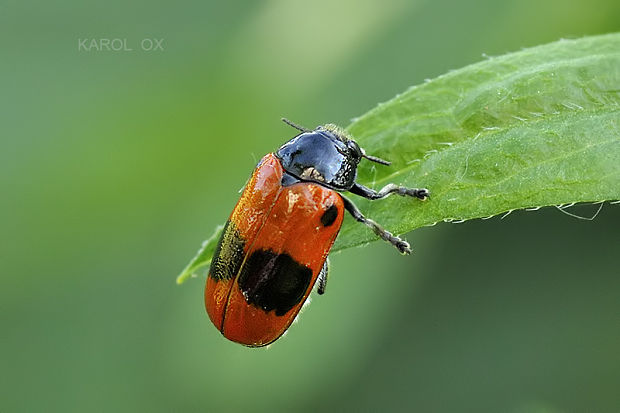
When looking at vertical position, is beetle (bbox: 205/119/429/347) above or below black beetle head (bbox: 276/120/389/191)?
below

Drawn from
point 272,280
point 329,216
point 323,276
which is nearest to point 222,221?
point 323,276

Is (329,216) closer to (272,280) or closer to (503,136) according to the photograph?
(272,280)

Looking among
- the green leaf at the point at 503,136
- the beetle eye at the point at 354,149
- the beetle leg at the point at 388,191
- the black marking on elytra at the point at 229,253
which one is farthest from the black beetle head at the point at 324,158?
the black marking on elytra at the point at 229,253

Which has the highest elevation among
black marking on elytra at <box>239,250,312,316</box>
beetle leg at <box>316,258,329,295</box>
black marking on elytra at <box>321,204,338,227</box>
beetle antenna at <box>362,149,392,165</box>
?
beetle antenna at <box>362,149,392,165</box>

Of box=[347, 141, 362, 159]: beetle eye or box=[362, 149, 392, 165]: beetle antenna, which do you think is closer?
box=[362, 149, 392, 165]: beetle antenna

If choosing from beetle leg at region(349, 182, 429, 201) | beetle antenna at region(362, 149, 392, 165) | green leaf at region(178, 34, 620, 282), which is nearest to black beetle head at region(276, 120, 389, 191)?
beetle leg at region(349, 182, 429, 201)

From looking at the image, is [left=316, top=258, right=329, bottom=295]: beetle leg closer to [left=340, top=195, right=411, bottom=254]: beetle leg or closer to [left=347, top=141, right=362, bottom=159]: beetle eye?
[left=340, top=195, right=411, bottom=254]: beetle leg

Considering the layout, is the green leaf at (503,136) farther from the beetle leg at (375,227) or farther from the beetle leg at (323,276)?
the beetle leg at (323,276)
